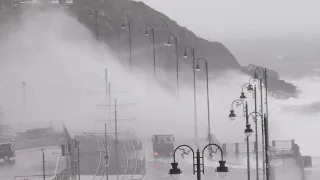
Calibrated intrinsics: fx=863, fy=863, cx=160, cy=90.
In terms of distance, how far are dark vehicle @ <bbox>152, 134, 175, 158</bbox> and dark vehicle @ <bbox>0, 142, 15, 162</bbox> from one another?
4137 millimetres

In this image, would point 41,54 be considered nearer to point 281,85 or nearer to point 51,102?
point 51,102

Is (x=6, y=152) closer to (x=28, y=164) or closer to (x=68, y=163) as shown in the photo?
(x=28, y=164)

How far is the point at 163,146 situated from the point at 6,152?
451cm

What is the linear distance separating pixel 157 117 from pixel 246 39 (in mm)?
13090

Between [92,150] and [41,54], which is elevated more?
[41,54]

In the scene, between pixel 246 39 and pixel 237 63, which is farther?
pixel 246 39

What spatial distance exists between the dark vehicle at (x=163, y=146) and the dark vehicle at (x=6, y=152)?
13.6ft

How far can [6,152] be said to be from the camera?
24000mm

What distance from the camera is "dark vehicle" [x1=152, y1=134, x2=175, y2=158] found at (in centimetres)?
2262

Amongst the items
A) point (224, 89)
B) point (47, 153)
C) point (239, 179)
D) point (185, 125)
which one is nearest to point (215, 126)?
point (185, 125)

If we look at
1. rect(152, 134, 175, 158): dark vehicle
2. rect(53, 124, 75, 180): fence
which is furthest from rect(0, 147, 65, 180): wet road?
rect(152, 134, 175, 158): dark vehicle

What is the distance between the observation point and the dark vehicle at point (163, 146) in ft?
74.2

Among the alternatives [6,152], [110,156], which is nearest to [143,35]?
[6,152]

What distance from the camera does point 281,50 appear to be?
4234cm
